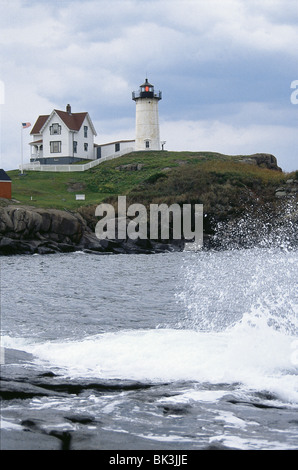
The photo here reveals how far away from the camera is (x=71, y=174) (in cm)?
8050

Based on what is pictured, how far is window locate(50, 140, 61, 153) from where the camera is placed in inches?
3519

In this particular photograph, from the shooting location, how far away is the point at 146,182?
68.5 m

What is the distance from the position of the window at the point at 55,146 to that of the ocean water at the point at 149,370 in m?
69.6

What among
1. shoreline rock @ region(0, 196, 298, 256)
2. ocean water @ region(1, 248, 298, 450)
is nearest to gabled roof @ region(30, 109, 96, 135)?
shoreline rock @ region(0, 196, 298, 256)

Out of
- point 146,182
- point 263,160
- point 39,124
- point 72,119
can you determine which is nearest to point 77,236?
point 146,182

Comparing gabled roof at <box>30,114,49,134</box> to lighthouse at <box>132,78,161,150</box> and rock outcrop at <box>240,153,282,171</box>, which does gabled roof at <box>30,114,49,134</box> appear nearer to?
lighthouse at <box>132,78,161,150</box>

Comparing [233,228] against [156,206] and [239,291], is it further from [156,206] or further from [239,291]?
[239,291]

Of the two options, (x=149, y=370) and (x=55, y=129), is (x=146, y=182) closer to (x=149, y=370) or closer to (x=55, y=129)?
(x=55, y=129)

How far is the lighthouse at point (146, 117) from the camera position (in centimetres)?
9138

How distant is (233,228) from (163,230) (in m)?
8.18

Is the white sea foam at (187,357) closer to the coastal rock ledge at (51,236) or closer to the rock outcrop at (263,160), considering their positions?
the coastal rock ledge at (51,236)

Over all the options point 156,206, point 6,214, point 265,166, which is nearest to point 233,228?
point 156,206

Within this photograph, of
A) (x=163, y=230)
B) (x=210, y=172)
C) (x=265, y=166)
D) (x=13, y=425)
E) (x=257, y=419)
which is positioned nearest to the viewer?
(x=13, y=425)

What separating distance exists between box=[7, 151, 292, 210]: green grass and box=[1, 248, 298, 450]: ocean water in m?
35.5
